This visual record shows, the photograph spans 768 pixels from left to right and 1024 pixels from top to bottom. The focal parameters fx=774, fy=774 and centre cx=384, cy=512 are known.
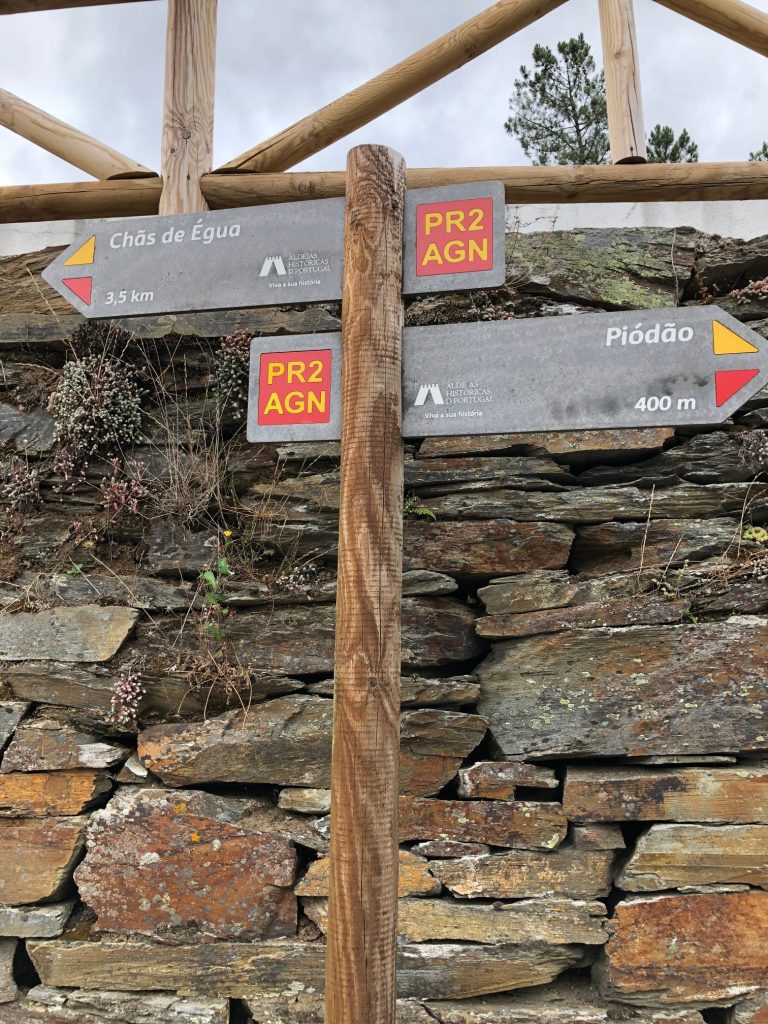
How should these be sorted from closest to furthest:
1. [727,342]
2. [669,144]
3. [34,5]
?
[727,342] → [34,5] → [669,144]

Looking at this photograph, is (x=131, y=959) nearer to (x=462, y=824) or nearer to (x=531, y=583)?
(x=462, y=824)

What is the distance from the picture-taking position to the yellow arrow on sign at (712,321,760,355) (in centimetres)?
268

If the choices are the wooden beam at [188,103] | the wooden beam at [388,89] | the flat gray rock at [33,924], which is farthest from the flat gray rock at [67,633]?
the wooden beam at [388,89]

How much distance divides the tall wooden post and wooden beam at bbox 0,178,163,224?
6.43ft

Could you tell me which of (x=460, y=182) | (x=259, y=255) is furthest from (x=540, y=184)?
(x=259, y=255)

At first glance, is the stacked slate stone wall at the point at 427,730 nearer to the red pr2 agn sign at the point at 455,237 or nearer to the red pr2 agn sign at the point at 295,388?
the red pr2 agn sign at the point at 295,388

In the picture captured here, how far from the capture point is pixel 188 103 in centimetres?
429

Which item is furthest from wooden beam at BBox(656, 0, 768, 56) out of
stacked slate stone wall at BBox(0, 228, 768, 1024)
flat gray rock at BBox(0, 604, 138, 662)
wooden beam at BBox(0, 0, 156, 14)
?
flat gray rock at BBox(0, 604, 138, 662)

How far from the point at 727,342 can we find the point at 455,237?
1.03 metres

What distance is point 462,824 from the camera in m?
4.18

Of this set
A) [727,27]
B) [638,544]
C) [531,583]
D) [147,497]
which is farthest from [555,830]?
[727,27]

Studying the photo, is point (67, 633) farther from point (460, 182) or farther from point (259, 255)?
point (460, 182)

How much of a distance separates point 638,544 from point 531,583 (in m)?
0.69

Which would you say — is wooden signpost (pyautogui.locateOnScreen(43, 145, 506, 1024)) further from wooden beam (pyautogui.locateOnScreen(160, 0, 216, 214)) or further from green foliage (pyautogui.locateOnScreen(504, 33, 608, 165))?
green foliage (pyautogui.locateOnScreen(504, 33, 608, 165))
